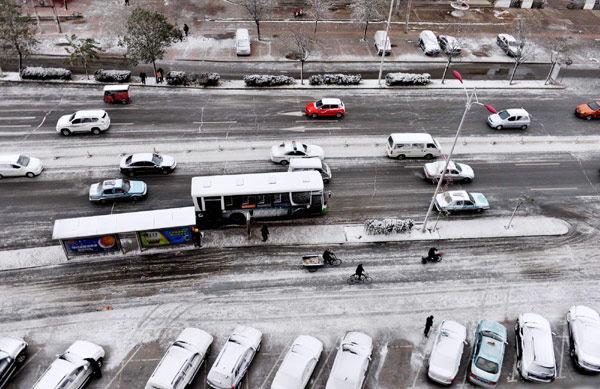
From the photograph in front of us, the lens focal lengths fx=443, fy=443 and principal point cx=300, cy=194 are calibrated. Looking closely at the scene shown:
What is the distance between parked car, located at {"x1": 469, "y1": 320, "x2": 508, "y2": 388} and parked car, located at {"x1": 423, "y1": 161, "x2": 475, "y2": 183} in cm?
1334

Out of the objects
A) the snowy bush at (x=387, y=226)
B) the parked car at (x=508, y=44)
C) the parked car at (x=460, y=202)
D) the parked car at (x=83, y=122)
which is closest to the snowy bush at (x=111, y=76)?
the parked car at (x=83, y=122)

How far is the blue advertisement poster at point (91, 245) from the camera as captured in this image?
88.8ft

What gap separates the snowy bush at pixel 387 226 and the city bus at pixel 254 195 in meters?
3.71

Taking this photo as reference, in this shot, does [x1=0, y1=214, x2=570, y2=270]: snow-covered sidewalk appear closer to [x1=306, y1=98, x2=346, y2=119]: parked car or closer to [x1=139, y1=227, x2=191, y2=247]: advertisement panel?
[x1=139, y1=227, x2=191, y2=247]: advertisement panel

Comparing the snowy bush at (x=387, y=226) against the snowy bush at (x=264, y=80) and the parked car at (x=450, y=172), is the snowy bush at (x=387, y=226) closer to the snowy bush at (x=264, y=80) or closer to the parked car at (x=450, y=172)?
the parked car at (x=450, y=172)

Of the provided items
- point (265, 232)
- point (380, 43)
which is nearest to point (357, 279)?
point (265, 232)

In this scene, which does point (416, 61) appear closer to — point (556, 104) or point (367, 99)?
point (367, 99)

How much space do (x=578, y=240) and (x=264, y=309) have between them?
22434 millimetres

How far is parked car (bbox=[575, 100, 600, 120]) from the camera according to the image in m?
43.0

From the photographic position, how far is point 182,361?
2152 centimetres

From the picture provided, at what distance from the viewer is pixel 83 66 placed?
48.1 meters

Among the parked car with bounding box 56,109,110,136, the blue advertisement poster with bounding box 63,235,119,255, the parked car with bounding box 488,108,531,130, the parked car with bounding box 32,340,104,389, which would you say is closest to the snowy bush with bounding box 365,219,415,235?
the blue advertisement poster with bounding box 63,235,119,255

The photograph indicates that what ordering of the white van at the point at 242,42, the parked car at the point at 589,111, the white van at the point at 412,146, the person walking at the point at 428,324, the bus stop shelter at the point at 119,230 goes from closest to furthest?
1. the person walking at the point at 428,324
2. the bus stop shelter at the point at 119,230
3. the white van at the point at 412,146
4. the parked car at the point at 589,111
5. the white van at the point at 242,42

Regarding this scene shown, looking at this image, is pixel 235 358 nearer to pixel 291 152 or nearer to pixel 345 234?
pixel 345 234
